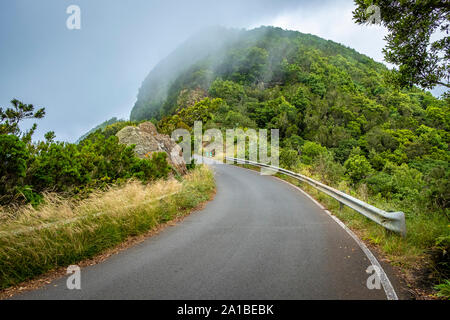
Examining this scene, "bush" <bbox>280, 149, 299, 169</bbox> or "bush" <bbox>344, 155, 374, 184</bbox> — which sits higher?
"bush" <bbox>280, 149, 299, 169</bbox>

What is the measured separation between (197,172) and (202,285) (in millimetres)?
9886

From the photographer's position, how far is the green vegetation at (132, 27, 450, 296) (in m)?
5.70

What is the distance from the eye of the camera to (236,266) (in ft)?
12.5

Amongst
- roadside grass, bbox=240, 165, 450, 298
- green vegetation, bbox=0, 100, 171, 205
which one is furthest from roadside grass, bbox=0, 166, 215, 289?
roadside grass, bbox=240, 165, 450, 298

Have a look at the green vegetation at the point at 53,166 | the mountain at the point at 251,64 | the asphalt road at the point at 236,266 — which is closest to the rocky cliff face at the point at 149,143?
the green vegetation at the point at 53,166

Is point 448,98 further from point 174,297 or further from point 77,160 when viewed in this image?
point 77,160

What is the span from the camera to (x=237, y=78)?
4291 inches

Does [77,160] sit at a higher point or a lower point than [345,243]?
higher

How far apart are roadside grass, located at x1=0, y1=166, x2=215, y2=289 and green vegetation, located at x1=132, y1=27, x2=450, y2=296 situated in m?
5.29

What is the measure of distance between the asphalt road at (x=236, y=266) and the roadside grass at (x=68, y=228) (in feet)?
1.65

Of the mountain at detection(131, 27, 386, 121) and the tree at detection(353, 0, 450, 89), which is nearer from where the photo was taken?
the tree at detection(353, 0, 450, 89)

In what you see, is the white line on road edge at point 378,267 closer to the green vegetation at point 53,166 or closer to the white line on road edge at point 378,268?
the white line on road edge at point 378,268

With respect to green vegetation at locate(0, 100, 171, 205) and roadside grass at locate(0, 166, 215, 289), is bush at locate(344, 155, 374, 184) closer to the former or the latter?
green vegetation at locate(0, 100, 171, 205)

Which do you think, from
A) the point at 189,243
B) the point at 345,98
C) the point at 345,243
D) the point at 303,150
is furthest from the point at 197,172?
the point at 345,98
